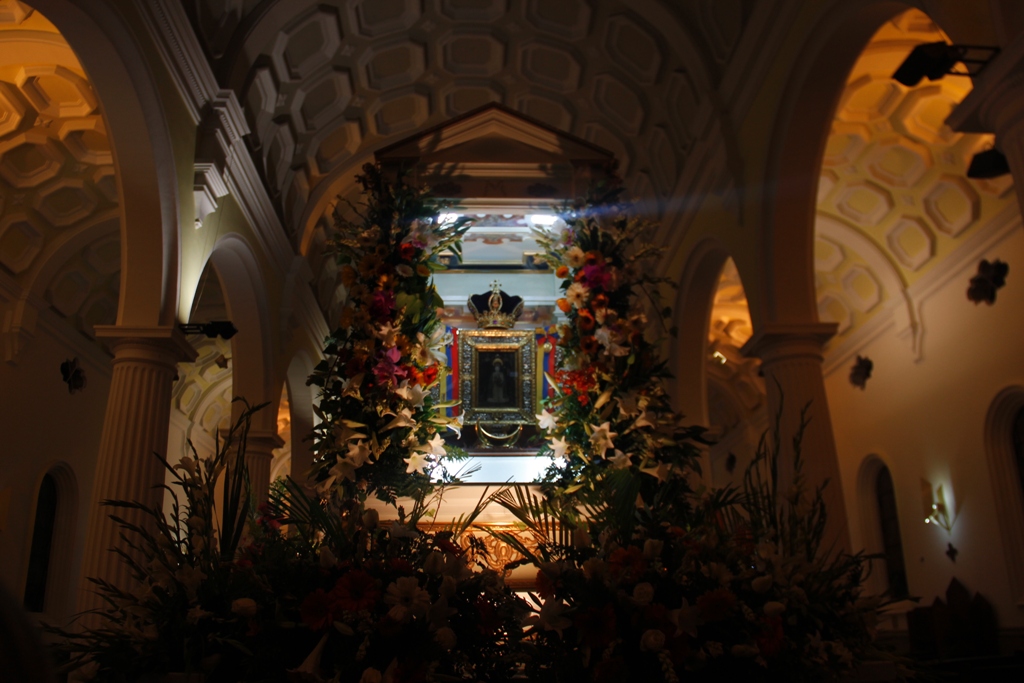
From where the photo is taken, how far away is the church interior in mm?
6395

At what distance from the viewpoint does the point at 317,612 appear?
2.10m

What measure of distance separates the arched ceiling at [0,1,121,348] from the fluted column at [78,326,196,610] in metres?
2.80

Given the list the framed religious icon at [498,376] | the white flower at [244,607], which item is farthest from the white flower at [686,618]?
the framed religious icon at [498,376]

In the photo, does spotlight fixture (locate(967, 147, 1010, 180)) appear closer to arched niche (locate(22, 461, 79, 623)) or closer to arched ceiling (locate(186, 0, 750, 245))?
arched ceiling (locate(186, 0, 750, 245))

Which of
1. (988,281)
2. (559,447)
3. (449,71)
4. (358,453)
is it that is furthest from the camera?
(449,71)

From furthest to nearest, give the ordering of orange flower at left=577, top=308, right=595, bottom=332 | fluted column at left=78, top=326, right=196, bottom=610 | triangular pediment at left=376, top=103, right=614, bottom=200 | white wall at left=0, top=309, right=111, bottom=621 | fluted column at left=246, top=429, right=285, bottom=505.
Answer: white wall at left=0, top=309, right=111, bottom=621, fluted column at left=246, top=429, right=285, bottom=505, triangular pediment at left=376, top=103, right=614, bottom=200, fluted column at left=78, top=326, right=196, bottom=610, orange flower at left=577, top=308, right=595, bottom=332

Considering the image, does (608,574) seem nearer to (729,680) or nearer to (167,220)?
(729,680)

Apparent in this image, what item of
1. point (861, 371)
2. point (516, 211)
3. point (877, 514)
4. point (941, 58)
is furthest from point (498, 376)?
A: point (877, 514)

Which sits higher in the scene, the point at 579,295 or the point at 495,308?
the point at 495,308

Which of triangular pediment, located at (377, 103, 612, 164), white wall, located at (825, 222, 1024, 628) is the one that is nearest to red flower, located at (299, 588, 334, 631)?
triangular pediment, located at (377, 103, 612, 164)

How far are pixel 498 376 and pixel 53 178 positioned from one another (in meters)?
6.03

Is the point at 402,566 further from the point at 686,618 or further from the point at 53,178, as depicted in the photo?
the point at 53,178

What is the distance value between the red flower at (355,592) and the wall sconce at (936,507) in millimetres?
9758

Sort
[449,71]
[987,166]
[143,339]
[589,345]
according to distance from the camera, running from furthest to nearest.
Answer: [449,71] → [143,339] → [987,166] → [589,345]
